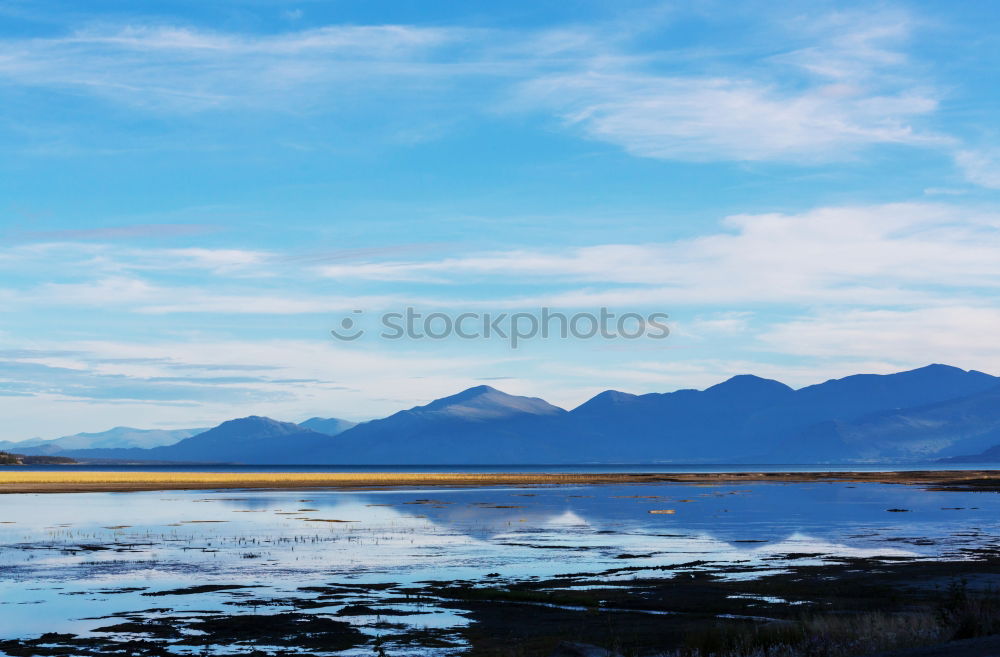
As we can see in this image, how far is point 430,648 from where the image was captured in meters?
23.7

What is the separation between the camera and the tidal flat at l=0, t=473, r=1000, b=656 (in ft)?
80.9

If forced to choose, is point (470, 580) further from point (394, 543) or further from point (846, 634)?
point (846, 634)

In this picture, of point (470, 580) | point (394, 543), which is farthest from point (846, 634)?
point (394, 543)

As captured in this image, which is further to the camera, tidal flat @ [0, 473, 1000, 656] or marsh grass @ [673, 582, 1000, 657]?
tidal flat @ [0, 473, 1000, 656]

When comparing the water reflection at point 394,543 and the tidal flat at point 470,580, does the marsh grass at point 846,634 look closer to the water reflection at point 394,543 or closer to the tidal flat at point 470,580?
the tidal flat at point 470,580

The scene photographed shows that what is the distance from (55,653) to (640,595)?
1617cm

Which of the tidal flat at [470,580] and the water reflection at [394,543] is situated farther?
the water reflection at [394,543]

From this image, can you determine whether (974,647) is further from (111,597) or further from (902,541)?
(902,541)

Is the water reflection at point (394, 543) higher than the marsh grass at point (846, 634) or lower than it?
lower

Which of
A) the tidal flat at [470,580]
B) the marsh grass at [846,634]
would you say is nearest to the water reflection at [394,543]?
the tidal flat at [470,580]

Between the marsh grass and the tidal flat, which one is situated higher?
the marsh grass

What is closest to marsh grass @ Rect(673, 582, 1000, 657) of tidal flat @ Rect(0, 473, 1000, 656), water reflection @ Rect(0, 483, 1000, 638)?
tidal flat @ Rect(0, 473, 1000, 656)

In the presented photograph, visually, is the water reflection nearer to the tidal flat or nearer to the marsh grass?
the tidal flat

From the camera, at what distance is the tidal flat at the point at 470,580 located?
24672mm
